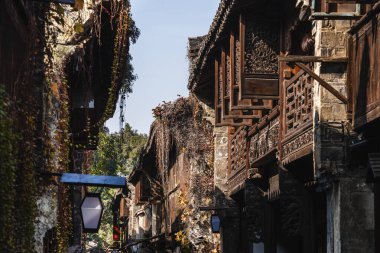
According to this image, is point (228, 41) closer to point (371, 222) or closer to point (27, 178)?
point (371, 222)

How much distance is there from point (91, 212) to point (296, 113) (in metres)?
4.09

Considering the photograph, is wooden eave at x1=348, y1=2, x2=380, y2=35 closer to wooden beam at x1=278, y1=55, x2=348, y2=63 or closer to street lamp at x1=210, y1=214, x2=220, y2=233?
wooden beam at x1=278, y1=55, x2=348, y2=63

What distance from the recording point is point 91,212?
13672 millimetres

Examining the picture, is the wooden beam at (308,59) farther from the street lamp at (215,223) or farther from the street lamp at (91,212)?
the street lamp at (215,223)

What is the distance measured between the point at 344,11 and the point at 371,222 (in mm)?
3147

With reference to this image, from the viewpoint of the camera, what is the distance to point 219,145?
86.0 feet

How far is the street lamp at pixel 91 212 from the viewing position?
13617mm

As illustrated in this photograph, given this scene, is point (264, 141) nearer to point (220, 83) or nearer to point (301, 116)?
point (220, 83)

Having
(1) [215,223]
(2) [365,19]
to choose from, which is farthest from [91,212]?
(1) [215,223]

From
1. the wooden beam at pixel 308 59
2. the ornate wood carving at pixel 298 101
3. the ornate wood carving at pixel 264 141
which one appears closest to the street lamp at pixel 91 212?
→ the wooden beam at pixel 308 59

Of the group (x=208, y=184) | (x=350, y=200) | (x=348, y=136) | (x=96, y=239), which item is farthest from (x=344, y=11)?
(x=96, y=239)

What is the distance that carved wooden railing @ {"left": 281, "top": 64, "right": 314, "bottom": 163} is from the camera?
14.7 metres

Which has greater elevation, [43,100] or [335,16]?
[335,16]

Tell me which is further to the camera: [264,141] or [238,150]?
[238,150]
